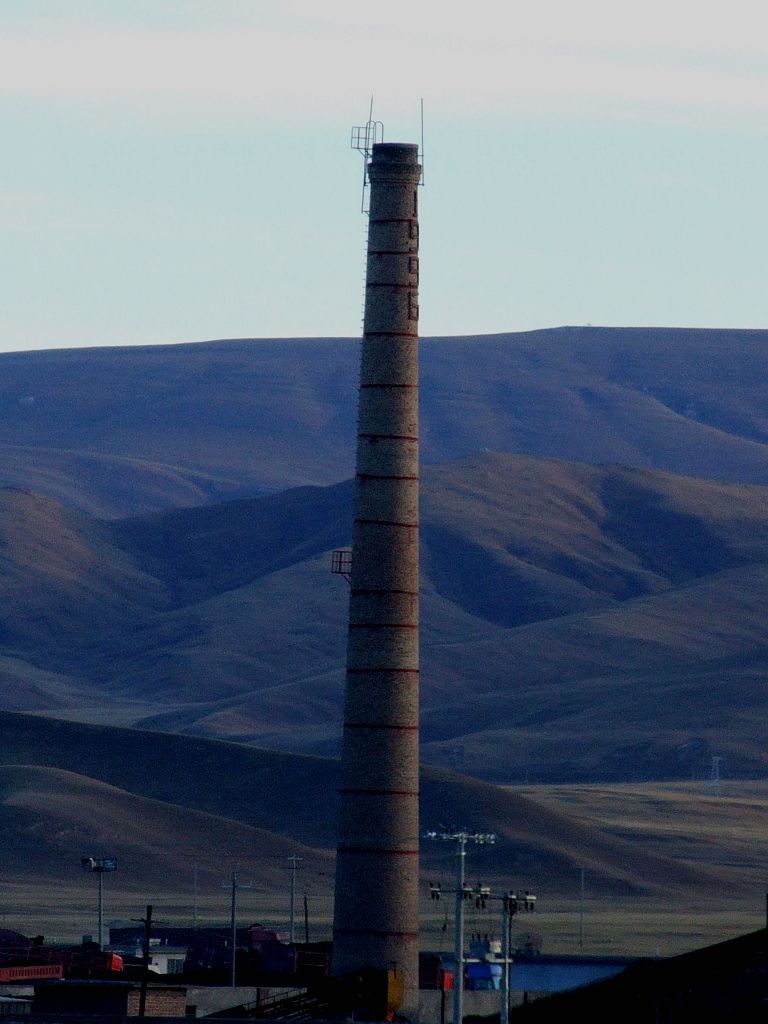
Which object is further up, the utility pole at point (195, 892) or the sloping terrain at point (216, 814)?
the sloping terrain at point (216, 814)

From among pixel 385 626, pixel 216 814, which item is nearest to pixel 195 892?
pixel 216 814

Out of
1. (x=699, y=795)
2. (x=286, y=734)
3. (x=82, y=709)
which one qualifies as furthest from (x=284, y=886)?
(x=82, y=709)

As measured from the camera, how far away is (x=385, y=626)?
41562 millimetres

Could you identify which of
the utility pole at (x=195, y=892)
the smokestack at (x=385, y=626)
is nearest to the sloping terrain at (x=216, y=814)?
the utility pole at (x=195, y=892)

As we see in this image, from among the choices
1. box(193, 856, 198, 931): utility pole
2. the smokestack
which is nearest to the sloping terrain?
box(193, 856, 198, 931): utility pole

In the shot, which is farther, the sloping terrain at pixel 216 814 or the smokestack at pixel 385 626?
the sloping terrain at pixel 216 814

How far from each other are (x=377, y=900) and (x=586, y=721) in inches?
4616

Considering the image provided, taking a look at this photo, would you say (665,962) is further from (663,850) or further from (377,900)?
(663,850)

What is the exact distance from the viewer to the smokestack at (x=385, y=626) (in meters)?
41.0

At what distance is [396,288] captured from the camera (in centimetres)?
4238

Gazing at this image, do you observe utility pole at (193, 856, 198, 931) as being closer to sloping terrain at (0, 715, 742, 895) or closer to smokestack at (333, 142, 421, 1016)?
sloping terrain at (0, 715, 742, 895)

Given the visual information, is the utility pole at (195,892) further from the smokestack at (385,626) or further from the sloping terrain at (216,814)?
the smokestack at (385,626)

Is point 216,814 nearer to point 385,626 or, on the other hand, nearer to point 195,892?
point 195,892

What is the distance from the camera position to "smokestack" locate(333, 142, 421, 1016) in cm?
4103
